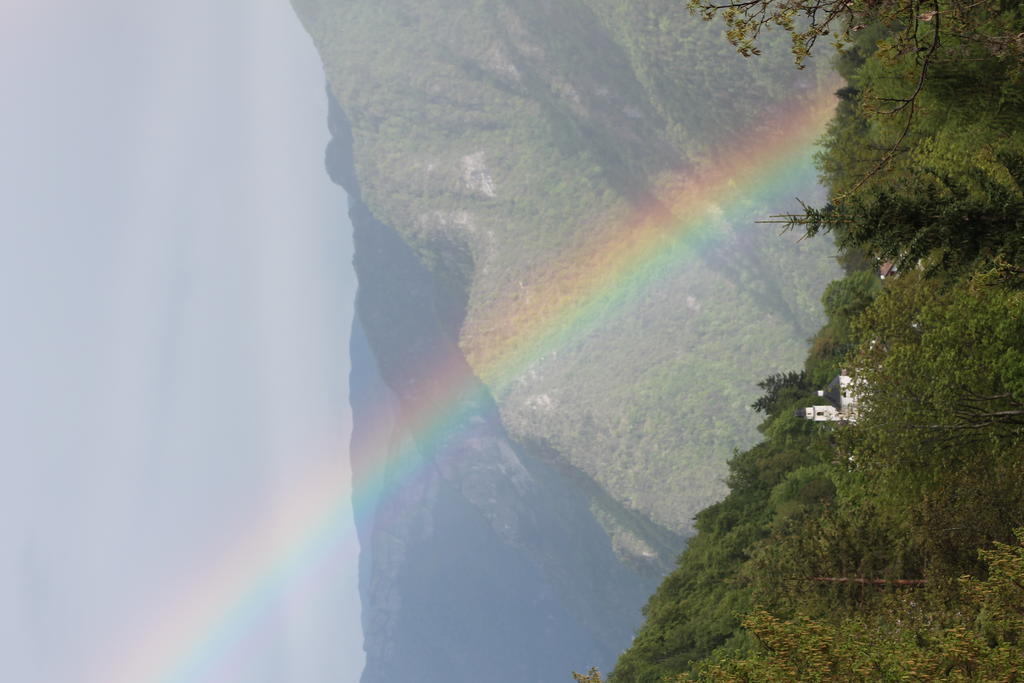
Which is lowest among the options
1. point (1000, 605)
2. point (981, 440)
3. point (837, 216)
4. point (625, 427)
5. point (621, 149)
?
point (1000, 605)

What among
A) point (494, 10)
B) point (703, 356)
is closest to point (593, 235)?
point (703, 356)

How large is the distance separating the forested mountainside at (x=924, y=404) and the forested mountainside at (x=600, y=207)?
3447 inches

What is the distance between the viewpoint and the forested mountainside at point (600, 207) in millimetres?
131875

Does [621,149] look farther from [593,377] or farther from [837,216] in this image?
[837,216]

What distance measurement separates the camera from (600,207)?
519ft

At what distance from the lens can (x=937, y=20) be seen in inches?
417

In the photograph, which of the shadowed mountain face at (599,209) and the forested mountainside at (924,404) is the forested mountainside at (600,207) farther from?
the forested mountainside at (924,404)

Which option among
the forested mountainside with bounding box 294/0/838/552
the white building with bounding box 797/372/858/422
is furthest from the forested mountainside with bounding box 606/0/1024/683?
the forested mountainside with bounding box 294/0/838/552

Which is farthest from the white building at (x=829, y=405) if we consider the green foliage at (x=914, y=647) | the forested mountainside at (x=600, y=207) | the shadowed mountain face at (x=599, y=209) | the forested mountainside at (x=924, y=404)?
the shadowed mountain face at (x=599, y=209)

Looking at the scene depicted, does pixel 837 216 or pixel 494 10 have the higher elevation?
pixel 494 10

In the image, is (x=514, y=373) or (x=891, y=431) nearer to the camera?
(x=891, y=431)

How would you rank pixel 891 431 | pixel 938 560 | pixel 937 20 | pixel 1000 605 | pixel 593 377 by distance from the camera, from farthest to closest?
pixel 593 377, pixel 891 431, pixel 938 560, pixel 1000 605, pixel 937 20

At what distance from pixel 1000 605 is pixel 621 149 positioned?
5403 inches

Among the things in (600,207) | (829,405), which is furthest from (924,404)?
(600,207)
